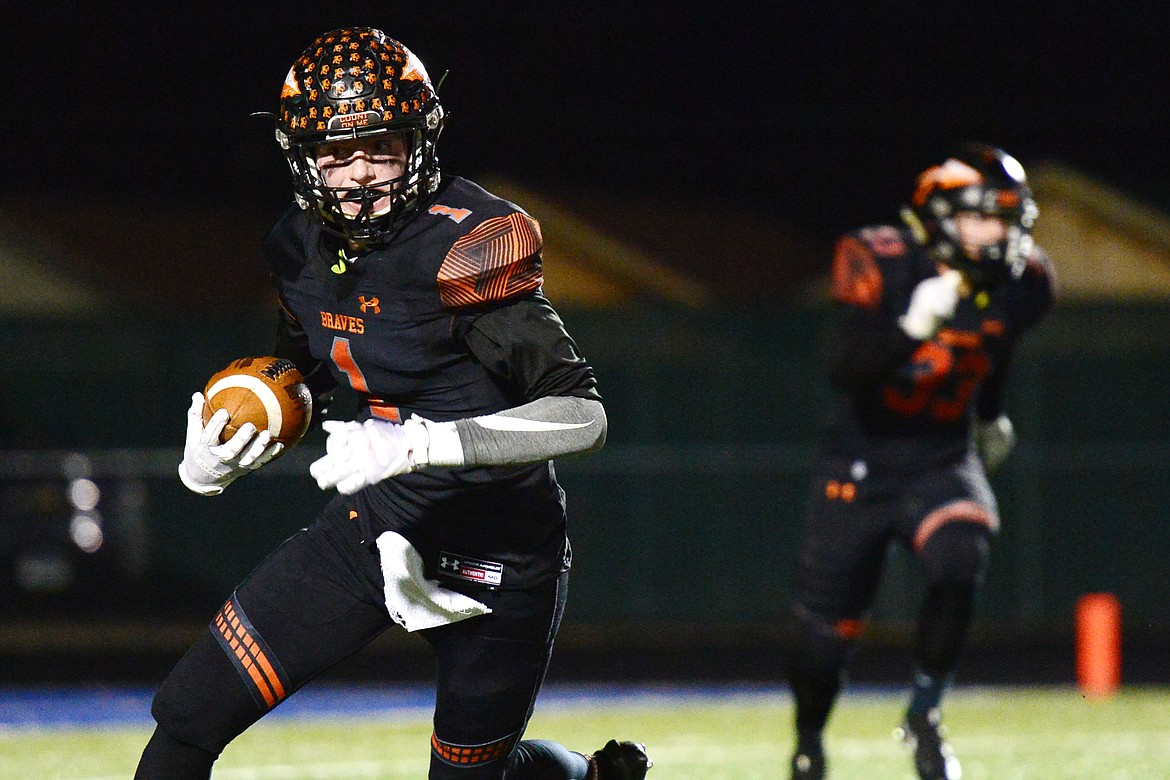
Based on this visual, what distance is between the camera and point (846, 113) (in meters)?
27.3

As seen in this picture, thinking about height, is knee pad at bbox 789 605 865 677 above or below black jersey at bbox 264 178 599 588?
below

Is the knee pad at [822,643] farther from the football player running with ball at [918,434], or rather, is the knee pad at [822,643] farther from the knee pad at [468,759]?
the knee pad at [468,759]

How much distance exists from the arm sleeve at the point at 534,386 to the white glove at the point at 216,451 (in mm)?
500

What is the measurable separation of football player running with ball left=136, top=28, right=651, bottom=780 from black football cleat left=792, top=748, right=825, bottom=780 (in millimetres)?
1679

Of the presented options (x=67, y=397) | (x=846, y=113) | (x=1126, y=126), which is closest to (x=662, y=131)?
(x=846, y=113)

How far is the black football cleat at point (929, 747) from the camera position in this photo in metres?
5.05

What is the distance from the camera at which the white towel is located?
3543 millimetres

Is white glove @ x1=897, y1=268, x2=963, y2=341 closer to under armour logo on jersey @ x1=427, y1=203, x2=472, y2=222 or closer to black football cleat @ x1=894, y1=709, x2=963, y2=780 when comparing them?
black football cleat @ x1=894, y1=709, x2=963, y2=780

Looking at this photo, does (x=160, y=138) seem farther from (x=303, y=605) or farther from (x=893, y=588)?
(x=303, y=605)

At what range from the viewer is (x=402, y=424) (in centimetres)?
337

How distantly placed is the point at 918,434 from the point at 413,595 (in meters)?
2.30

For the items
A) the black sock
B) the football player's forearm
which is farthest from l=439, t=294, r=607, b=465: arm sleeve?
the black sock

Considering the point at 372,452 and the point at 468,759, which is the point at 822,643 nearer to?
the point at 468,759

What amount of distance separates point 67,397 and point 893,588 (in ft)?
20.9
